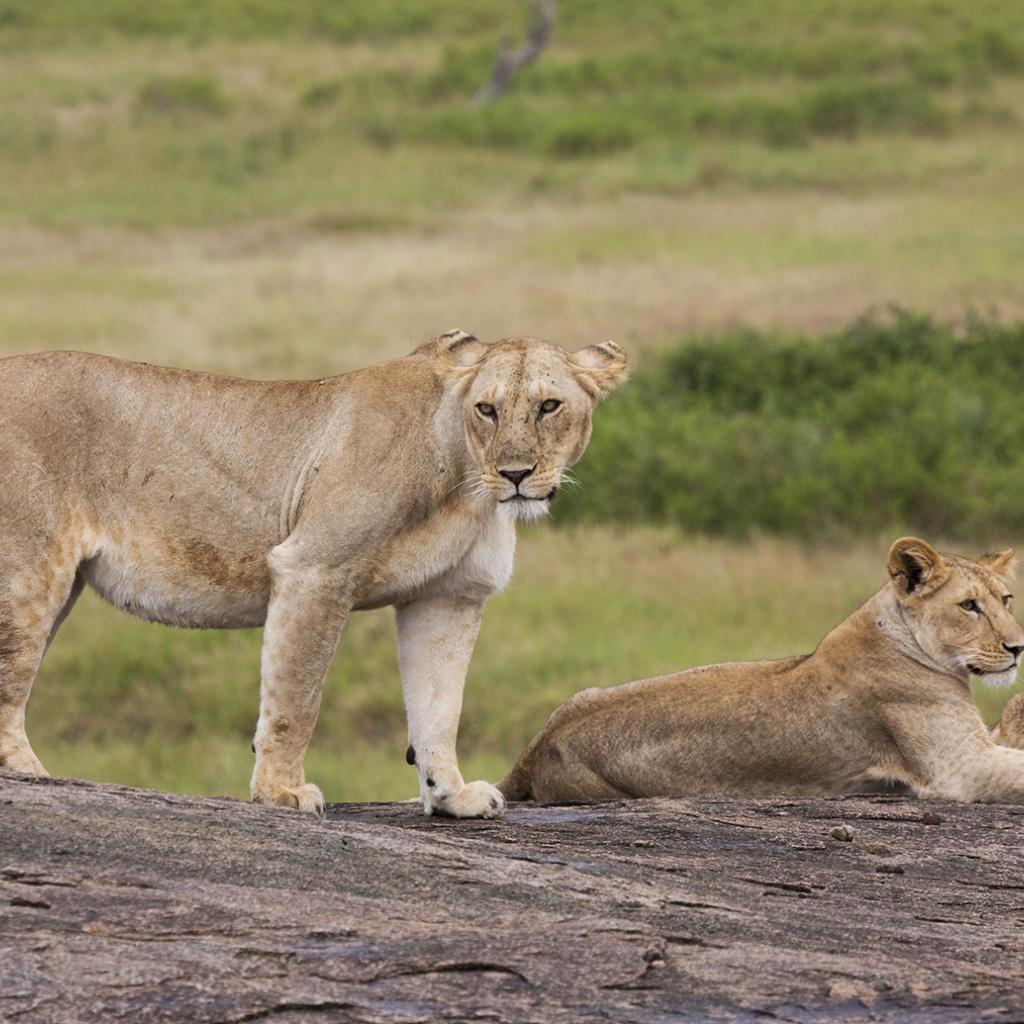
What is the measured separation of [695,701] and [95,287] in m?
20.0

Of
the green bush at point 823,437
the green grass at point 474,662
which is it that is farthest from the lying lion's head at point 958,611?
the green bush at point 823,437

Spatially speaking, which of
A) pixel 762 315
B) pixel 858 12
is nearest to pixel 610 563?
pixel 762 315

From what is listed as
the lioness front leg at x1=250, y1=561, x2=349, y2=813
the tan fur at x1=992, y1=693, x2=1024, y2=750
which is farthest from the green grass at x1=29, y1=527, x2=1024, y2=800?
the lioness front leg at x1=250, y1=561, x2=349, y2=813

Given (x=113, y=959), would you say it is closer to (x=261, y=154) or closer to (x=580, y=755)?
(x=580, y=755)

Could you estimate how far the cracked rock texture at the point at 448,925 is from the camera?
3.76 meters

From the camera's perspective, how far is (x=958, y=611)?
274 inches

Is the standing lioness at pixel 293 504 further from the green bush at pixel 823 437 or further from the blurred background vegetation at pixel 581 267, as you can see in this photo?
the green bush at pixel 823 437

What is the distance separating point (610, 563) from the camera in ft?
50.9

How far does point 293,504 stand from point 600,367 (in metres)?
1.00

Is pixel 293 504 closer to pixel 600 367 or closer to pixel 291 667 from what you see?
pixel 291 667

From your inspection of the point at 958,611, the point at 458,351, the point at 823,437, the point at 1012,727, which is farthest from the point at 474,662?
the point at 458,351

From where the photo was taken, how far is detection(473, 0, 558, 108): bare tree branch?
41781 millimetres

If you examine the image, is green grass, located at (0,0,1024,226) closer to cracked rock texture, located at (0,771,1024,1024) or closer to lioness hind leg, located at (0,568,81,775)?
lioness hind leg, located at (0,568,81,775)

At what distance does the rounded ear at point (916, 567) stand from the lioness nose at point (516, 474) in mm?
1967
